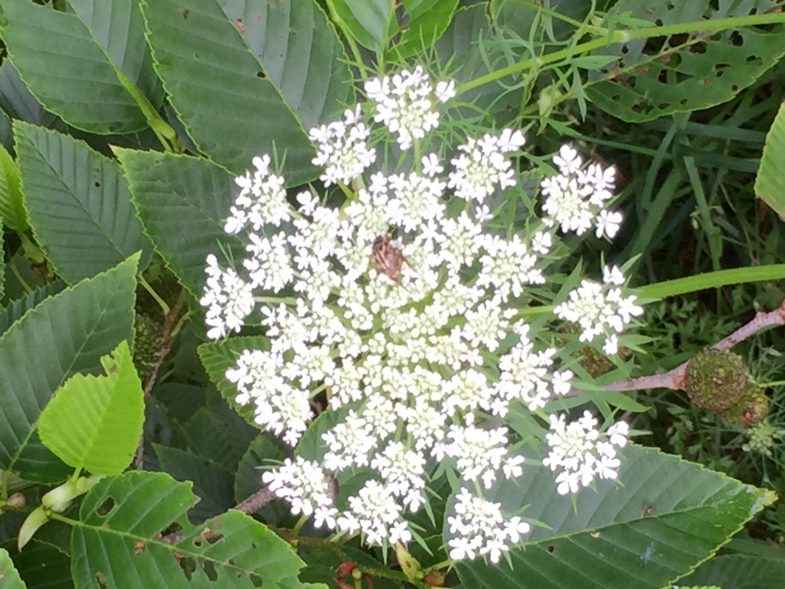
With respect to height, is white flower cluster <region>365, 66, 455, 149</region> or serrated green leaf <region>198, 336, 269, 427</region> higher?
white flower cluster <region>365, 66, 455, 149</region>

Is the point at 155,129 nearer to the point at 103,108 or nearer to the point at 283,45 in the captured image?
the point at 103,108

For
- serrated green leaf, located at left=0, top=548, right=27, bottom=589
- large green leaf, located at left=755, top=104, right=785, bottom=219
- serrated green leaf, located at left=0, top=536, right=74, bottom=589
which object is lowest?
serrated green leaf, located at left=0, top=536, right=74, bottom=589

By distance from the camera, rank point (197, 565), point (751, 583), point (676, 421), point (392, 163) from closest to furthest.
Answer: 1. point (197, 565)
2. point (392, 163)
3. point (751, 583)
4. point (676, 421)

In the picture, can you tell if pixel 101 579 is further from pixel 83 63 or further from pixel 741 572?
pixel 741 572

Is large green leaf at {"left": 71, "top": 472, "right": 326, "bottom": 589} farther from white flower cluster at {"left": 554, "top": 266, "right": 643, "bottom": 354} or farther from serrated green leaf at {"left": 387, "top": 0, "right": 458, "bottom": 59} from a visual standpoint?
serrated green leaf at {"left": 387, "top": 0, "right": 458, "bottom": 59}

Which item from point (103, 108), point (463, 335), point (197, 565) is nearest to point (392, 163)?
point (463, 335)

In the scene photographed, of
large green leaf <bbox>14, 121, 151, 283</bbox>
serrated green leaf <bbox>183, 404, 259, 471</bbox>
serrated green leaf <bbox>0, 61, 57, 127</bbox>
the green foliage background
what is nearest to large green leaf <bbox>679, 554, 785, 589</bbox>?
the green foliage background

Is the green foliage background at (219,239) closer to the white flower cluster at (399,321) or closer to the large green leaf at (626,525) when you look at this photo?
the large green leaf at (626,525)

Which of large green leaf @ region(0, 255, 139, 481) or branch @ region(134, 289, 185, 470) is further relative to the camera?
branch @ region(134, 289, 185, 470)

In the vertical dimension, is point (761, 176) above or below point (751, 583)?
above
